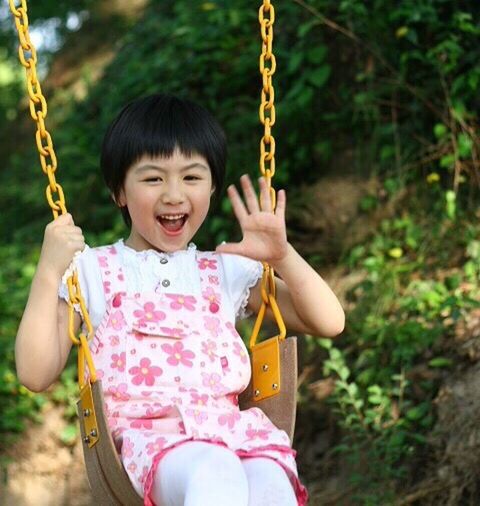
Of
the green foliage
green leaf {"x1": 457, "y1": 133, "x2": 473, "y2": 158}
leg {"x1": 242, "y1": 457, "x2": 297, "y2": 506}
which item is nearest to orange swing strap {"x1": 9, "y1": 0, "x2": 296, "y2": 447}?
leg {"x1": 242, "y1": 457, "x2": 297, "y2": 506}

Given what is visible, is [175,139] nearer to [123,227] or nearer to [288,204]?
[288,204]

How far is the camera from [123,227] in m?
6.56

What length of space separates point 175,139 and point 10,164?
7.04 metres

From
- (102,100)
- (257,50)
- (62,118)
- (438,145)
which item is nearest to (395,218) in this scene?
(438,145)

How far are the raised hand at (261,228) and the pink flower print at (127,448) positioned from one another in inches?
21.7

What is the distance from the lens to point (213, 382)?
304 cm

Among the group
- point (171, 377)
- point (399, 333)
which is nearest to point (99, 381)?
point (171, 377)

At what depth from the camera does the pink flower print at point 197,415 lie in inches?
114

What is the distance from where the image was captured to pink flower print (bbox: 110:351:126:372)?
3.02 meters

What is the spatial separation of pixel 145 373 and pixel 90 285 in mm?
320

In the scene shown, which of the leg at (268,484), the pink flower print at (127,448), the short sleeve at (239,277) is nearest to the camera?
the leg at (268,484)

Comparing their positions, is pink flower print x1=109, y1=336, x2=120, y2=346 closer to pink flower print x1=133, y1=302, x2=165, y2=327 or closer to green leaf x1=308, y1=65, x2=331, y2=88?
pink flower print x1=133, y1=302, x2=165, y2=327

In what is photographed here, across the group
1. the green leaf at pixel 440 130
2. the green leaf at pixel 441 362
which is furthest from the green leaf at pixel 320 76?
the green leaf at pixel 441 362

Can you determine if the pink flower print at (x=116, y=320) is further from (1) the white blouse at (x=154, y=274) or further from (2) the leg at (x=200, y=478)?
(2) the leg at (x=200, y=478)
